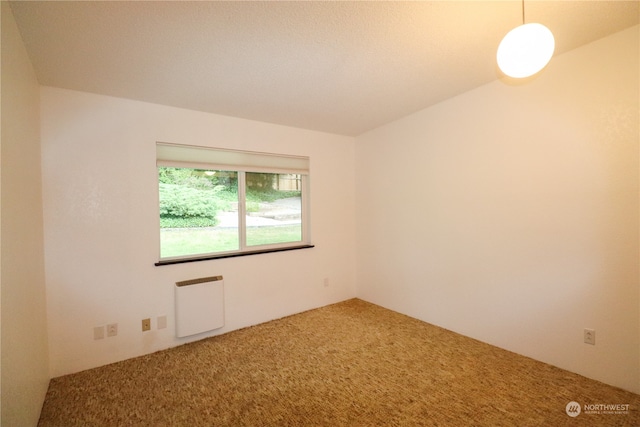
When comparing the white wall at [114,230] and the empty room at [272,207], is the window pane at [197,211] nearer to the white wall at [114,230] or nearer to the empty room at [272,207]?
the empty room at [272,207]

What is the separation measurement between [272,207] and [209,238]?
868 mm

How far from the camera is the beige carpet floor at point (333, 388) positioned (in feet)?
5.69

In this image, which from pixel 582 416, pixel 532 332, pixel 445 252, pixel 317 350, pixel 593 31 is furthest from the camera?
pixel 445 252

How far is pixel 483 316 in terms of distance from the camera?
2635 millimetres

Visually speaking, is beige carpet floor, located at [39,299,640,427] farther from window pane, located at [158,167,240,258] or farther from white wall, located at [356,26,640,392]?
window pane, located at [158,167,240,258]

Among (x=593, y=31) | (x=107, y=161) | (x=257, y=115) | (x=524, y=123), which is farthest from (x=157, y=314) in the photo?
(x=593, y=31)

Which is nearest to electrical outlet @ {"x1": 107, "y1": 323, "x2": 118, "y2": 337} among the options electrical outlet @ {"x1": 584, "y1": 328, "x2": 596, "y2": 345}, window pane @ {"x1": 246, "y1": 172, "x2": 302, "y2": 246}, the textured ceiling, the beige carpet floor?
the beige carpet floor

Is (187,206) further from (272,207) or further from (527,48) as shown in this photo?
(527,48)

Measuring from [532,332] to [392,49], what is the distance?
8.49 feet

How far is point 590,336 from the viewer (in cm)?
201

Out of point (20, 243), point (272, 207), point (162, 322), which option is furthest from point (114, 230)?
point (272, 207)

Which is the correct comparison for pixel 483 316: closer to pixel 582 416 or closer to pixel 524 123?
pixel 582 416

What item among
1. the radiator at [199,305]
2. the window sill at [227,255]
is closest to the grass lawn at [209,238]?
the window sill at [227,255]

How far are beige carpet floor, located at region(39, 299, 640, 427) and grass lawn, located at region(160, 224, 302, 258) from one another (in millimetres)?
976
